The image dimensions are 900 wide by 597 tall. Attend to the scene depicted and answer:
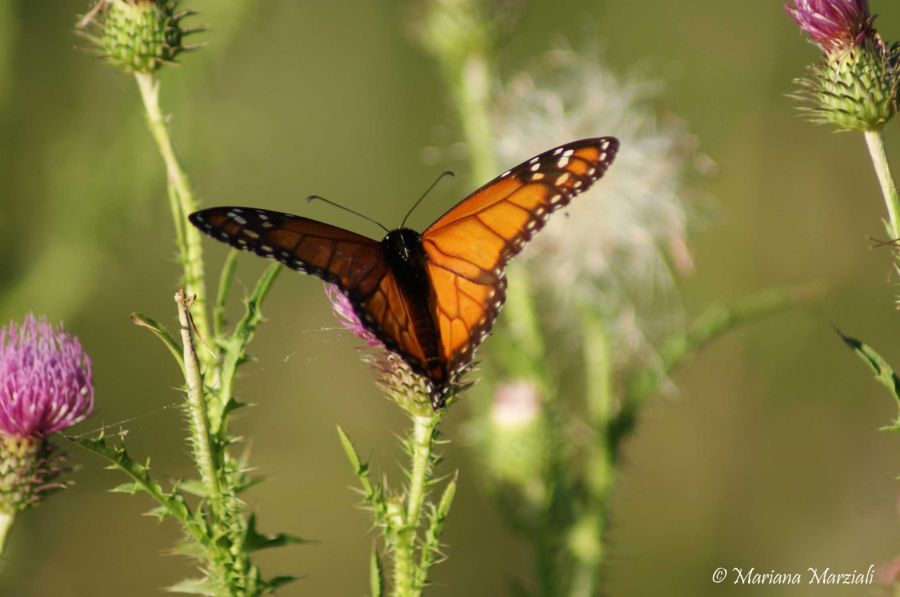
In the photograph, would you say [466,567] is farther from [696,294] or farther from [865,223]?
[865,223]

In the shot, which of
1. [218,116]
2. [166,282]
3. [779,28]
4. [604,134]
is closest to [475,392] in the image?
[604,134]

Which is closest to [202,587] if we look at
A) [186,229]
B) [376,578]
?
[376,578]

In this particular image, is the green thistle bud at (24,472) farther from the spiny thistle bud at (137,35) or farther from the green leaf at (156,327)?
the spiny thistle bud at (137,35)

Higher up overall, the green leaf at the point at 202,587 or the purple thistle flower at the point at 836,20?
the purple thistle flower at the point at 836,20

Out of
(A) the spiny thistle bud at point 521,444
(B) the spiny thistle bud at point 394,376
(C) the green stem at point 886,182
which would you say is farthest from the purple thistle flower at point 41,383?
(C) the green stem at point 886,182

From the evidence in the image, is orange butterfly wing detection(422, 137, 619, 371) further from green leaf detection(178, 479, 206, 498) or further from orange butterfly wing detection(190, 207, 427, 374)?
green leaf detection(178, 479, 206, 498)

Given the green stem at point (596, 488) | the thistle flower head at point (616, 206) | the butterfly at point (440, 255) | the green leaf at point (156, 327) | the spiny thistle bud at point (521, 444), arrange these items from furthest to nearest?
the thistle flower head at point (616, 206) < the spiny thistle bud at point (521, 444) < the green stem at point (596, 488) < the butterfly at point (440, 255) < the green leaf at point (156, 327)
